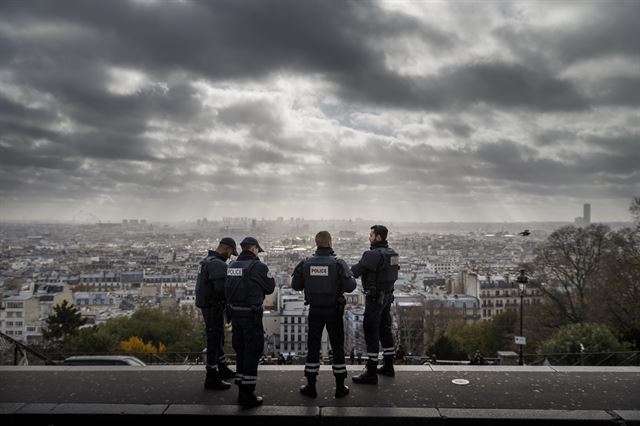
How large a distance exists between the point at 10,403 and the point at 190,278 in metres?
69.1

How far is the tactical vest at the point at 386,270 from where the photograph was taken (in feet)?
21.2

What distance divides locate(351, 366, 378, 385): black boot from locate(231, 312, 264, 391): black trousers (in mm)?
1434

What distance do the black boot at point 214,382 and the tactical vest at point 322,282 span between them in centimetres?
158

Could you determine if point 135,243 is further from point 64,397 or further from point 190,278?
point 64,397

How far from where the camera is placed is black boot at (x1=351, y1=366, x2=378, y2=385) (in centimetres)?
629

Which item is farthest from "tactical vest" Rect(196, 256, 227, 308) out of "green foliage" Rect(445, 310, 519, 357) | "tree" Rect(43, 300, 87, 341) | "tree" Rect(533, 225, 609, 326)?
"tree" Rect(43, 300, 87, 341)

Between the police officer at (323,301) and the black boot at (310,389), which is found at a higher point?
the police officer at (323,301)

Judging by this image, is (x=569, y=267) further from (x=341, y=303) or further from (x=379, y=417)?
(x=379, y=417)

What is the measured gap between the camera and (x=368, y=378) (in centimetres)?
631

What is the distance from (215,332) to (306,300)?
1.42 meters

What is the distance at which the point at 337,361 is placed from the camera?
5.94 metres

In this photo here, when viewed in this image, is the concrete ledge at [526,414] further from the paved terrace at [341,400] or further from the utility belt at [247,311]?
the utility belt at [247,311]

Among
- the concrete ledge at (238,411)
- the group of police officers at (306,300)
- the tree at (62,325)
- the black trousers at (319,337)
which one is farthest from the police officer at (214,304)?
the tree at (62,325)

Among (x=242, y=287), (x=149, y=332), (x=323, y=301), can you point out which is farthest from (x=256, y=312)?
(x=149, y=332)
